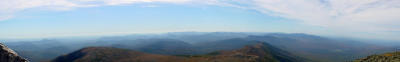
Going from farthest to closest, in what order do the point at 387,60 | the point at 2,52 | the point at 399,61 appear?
1. the point at 387,60
2. the point at 399,61
3. the point at 2,52

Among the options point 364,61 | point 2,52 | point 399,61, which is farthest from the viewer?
point 364,61

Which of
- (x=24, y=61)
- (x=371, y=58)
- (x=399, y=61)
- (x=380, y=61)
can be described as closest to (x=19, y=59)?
(x=24, y=61)

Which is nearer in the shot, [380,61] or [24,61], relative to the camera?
[24,61]

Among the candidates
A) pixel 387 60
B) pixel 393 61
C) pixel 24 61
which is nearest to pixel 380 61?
pixel 387 60

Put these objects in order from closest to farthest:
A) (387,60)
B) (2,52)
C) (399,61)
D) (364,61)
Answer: (2,52)
(399,61)
(387,60)
(364,61)

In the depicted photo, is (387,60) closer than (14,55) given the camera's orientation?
No

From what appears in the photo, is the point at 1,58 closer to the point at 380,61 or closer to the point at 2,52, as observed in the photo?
the point at 2,52

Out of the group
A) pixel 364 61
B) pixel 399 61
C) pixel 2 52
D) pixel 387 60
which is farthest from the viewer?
pixel 364 61

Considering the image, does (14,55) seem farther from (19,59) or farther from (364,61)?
(364,61)

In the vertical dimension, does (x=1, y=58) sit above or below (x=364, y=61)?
above
